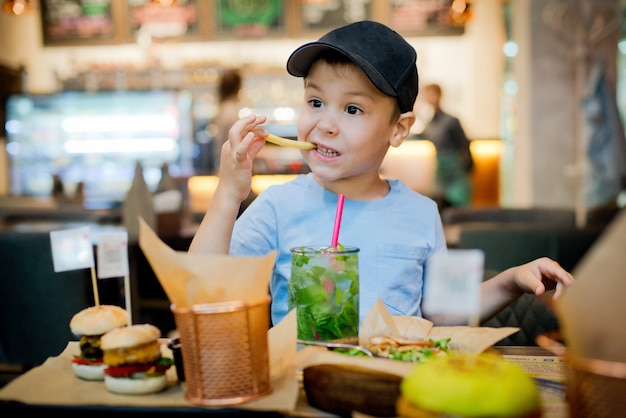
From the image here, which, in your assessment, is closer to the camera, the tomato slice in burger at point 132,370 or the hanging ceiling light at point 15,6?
the tomato slice in burger at point 132,370

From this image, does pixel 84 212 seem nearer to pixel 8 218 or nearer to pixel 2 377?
pixel 8 218

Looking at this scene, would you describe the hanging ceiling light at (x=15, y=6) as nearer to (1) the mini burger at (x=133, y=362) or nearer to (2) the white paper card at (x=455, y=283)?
(1) the mini burger at (x=133, y=362)

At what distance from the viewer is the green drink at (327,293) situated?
3.44ft

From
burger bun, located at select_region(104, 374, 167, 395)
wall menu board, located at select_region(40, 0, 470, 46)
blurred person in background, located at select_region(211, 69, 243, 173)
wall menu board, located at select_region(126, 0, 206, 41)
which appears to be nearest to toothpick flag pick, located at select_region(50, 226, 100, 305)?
burger bun, located at select_region(104, 374, 167, 395)

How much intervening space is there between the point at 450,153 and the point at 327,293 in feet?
17.6

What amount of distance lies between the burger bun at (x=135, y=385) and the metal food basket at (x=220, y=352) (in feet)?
0.24

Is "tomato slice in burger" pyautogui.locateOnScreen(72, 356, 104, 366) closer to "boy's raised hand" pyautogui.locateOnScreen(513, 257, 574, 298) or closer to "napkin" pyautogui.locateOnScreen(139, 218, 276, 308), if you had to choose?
"napkin" pyautogui.locateOnScreen(139, 218, 276, 308)

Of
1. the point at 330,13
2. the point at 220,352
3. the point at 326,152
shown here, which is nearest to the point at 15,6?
the point at 330,13

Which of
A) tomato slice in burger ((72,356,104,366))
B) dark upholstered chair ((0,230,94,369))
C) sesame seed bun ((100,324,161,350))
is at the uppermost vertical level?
sesame seed bun ((100,324,161,350))

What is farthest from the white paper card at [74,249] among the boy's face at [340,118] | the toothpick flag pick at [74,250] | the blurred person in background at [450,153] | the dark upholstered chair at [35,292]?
the blurred person in background at [450,153]

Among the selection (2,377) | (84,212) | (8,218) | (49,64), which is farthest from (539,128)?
(49,64)

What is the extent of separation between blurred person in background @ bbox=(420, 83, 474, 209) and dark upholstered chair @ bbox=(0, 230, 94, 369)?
4277mm

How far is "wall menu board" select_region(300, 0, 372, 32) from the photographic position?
7387mm

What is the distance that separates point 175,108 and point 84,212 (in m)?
2.02
